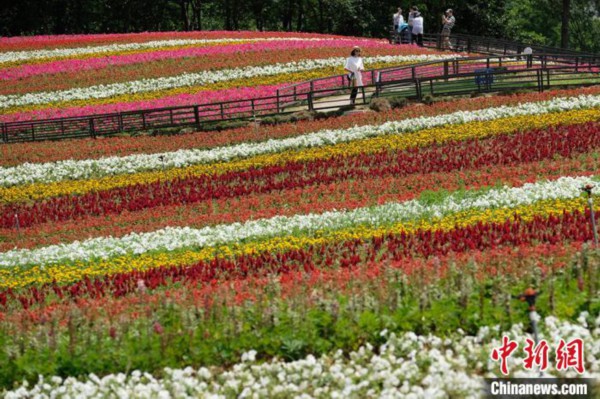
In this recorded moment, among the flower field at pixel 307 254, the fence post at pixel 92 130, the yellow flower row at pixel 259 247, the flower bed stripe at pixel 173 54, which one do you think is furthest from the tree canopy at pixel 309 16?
the yellow flower row at pixel 259 247

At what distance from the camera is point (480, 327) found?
10.3m

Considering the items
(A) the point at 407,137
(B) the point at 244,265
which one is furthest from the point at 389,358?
(A) the point at 407,137

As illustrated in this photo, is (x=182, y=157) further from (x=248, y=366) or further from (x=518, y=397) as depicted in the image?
(x=518, y=397)

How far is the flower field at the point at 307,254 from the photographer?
10070mm

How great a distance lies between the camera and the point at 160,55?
55312 millimetres

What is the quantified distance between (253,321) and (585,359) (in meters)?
3.86

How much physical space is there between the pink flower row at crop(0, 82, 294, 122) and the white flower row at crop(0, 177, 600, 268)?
2312 cm

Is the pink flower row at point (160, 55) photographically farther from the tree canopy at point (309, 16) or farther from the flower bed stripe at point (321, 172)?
the flower bed stripe at point (321, 172)

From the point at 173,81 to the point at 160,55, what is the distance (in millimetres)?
7732

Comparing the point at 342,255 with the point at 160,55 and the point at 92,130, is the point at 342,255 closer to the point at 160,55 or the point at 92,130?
the point at 92,130

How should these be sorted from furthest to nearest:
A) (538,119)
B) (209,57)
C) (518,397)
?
(209,57) → (538,119) → (518,397)

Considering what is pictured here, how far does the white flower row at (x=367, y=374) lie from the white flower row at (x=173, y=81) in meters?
38.1

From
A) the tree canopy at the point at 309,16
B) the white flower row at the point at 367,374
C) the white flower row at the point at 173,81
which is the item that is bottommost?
the white flower row at the point at 367,374

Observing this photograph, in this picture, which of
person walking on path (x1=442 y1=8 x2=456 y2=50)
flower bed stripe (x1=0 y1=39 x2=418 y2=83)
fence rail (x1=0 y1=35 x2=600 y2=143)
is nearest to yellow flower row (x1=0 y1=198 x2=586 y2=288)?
fence rail (x1=0 y1=35 x2=600 y2=143)
